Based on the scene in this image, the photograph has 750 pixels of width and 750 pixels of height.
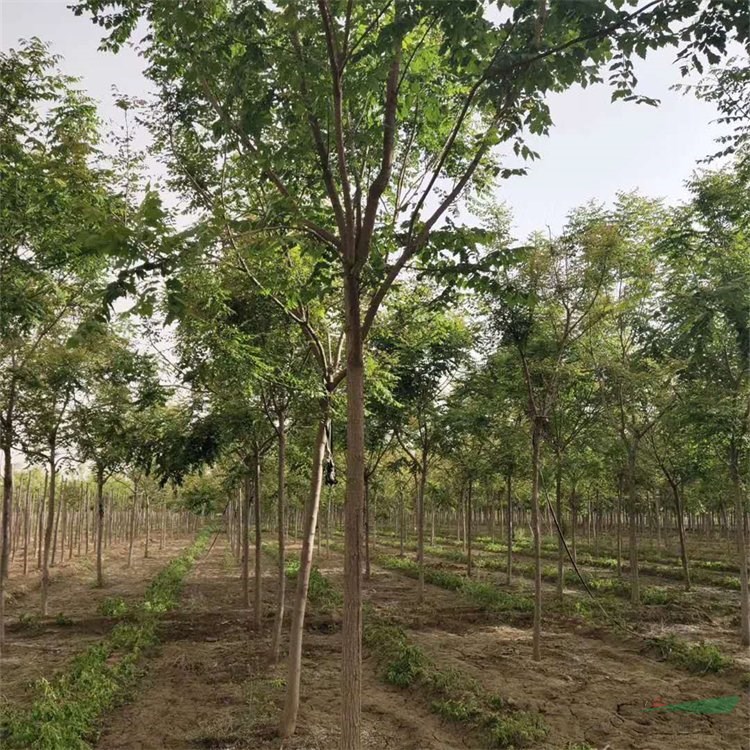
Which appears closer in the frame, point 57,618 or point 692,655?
point 692,655

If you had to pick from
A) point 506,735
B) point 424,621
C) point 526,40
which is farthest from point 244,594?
point 526,40

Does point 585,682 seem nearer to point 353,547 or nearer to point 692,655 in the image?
point 692,655

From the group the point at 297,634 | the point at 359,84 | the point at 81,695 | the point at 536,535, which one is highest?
the point at 359,84

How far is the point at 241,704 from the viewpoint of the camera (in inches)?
329

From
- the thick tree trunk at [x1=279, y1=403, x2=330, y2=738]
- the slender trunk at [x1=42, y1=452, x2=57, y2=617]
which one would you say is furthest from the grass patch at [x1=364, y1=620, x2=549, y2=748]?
the slender trunk at [x1=42, y1=452, x2=57, y2=617]

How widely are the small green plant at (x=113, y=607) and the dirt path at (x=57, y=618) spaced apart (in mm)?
157

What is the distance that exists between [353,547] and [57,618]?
12.5 metres

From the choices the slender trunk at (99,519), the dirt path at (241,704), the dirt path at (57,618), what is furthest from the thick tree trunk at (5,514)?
the slender trunk at (99,519)

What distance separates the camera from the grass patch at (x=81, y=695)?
22.6ft

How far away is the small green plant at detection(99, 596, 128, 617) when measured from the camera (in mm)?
14319

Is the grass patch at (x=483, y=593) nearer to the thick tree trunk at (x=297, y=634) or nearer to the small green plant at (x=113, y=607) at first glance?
the small green plant at (x=113, y=607)

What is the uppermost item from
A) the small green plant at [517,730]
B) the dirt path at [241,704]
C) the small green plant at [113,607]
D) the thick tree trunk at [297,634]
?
the thick tree trunk at [297,634]

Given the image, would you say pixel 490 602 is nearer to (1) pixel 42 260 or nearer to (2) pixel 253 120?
(1) pixel 42 260

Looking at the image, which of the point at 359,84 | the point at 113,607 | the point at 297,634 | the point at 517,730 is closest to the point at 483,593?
the point at 113,607
